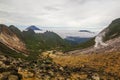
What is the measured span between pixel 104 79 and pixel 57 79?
1902 cm

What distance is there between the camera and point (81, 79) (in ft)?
229

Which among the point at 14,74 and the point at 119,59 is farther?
the point at 119,59

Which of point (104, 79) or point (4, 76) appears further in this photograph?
point (104, 79)

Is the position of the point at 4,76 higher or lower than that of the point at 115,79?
higher

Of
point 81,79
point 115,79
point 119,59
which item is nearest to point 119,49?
point 119,59

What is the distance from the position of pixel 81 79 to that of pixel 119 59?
63.5m

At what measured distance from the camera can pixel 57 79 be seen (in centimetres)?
6309

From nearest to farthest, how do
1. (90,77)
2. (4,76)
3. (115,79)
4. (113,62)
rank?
1. (4,76)
2. (90,77)
3. (115,79)
4. (113,62)

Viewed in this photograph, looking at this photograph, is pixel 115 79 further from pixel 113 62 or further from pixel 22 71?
pixel 113 62

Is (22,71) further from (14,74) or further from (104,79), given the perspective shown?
(104,79)

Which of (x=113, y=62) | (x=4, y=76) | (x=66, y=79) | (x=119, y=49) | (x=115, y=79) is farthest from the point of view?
(x=119, y=49)

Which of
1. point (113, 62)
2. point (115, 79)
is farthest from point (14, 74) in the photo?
point (113, 62)

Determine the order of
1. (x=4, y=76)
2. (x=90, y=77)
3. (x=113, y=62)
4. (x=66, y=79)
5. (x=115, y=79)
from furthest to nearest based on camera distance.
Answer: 1. (x=113, y=62)
2. (x=115, y=79)
3. (x=90, y=77)
4. (x=66, y=79)
5. (x=4, y=76)

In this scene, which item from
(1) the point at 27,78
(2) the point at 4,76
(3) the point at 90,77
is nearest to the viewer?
(2) the point at 4,76
